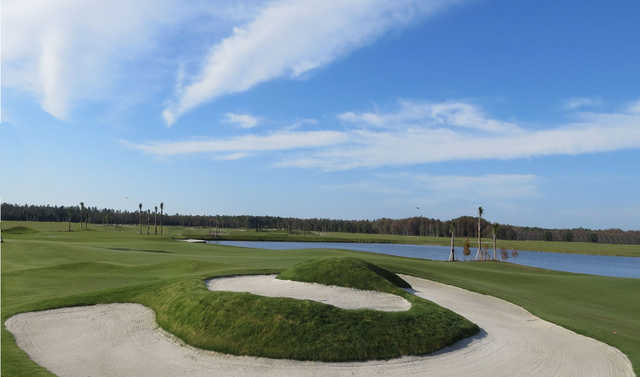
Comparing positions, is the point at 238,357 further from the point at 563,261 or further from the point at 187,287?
the point at 563,261

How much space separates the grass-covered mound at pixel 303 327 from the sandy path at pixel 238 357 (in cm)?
37

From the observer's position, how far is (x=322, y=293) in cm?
1698

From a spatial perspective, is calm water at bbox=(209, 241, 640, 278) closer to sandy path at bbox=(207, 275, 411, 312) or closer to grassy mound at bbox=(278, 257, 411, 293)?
grassy mound at bbox=(278, 257, 411, 293)

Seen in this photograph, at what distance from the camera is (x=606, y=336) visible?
1552 cm

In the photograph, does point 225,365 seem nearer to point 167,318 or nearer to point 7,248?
point 167,318

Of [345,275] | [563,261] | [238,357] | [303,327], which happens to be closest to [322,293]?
[345,275]

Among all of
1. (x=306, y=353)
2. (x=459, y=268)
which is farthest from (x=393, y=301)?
(x=459, y=268)

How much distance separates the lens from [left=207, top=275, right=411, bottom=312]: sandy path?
15.8 metres

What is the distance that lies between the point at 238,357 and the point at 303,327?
2.11 meters

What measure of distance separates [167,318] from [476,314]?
41.5 feet

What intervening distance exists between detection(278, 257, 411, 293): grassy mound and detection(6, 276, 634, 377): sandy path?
390 cm

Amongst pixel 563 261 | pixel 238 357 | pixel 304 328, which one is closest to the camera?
pixel 238 357

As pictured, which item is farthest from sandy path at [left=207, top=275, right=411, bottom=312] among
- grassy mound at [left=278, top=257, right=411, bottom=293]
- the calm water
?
the calm water

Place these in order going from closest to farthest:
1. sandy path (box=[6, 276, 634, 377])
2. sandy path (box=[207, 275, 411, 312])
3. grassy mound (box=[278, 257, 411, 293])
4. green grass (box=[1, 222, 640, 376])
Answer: sandy path (box=[6, 276, 634, 377])
sandy path (box=[207, 275, 411, 312])
green grass (box=[1, 222, 640, 376])
grassy mound (box=[278, 257, 411, 293])
